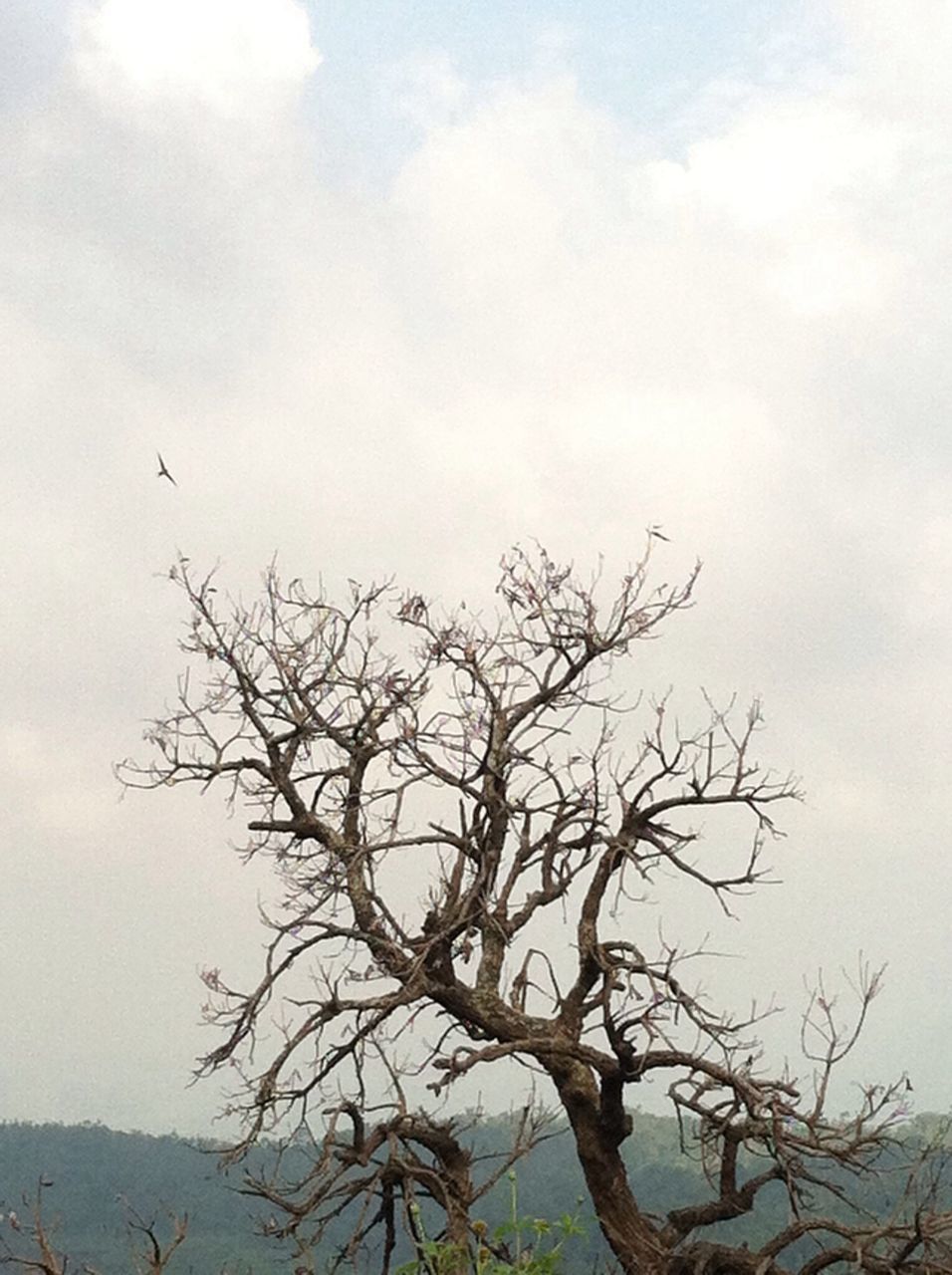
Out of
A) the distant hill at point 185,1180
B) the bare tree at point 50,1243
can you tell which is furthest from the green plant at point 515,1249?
the distant hill at point 185,1180

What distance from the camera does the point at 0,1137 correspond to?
66938 millimetres

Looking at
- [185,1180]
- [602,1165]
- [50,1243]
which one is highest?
[185,1180]

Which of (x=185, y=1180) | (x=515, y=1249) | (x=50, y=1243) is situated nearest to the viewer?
(x=515, y=1249)

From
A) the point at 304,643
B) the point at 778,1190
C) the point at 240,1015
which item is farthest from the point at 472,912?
the point at 778,1190

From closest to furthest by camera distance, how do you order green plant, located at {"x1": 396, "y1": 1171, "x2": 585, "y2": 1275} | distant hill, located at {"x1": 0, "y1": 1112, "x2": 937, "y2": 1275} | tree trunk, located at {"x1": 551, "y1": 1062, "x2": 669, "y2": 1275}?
green plant, located at {"x1": 396, "y1": 1171, "x2": 585, "y2": 1275} < tree trunk, located at {"x1": 551, "y1": 1062, "x2": 669, "y2": 1275} < distant hill, located at {"x1": 0, "y1": 1112, "x2": 937, "y2": 1275}

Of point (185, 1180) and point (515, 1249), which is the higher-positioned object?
point (185, 1180)

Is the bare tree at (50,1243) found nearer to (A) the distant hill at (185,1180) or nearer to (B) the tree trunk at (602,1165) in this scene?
(B) the tree trunk at (602,1165)

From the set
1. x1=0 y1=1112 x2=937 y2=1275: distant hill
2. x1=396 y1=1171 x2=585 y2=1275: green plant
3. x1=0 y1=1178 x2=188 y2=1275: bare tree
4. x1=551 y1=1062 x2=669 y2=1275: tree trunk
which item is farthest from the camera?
x1=0 y1=1112 x2=937 y2=1275: distant hill

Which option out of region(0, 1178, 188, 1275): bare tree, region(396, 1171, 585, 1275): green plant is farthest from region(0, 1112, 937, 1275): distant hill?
region(396, 1171, 585, 1275): green plant

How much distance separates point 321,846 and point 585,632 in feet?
9.41

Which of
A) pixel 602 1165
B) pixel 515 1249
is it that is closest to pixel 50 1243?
pixel 515 1249

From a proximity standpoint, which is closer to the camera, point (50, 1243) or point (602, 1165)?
point (50, 1243)

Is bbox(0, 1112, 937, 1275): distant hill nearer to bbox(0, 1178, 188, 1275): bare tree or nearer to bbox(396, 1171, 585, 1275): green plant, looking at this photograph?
bbox(0, 1178, 188, 1275): bare tree

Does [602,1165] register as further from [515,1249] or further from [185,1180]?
[185,1180]
